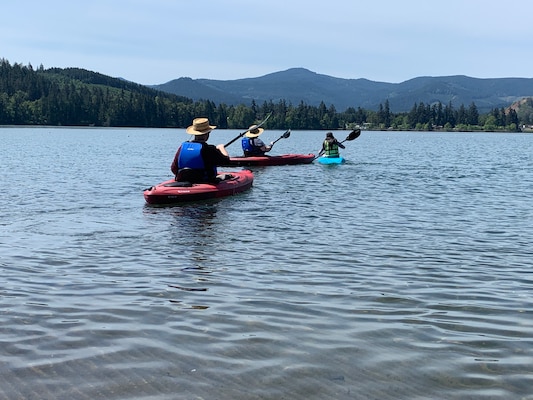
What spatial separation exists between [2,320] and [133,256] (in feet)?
11.9

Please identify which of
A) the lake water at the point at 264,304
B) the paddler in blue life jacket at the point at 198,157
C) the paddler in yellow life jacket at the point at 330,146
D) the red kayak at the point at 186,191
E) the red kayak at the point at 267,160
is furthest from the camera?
the paddler in yellow life jacket at the point at 330,146

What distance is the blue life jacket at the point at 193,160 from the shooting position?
17281 millimetres

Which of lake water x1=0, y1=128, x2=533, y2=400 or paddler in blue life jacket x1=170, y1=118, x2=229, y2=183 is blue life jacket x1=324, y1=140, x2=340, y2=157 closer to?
paddler in blue life jacket x1=170, y1=118, x2=229, y2=183

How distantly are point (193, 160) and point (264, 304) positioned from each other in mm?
10807

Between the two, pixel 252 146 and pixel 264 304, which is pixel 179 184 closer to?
pixel 264 304

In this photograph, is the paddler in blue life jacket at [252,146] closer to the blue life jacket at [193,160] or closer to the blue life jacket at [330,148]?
the blue life jacket at [330,148]

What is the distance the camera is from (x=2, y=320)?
6582mm

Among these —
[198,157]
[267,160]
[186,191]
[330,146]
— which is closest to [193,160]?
[198,157]

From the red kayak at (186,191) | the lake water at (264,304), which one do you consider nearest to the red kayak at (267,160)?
the red kayak at (186,191)

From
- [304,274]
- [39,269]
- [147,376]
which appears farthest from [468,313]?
[39,269]

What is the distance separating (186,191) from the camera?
17.0m

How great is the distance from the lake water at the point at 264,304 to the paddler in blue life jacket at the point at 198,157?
2272mm

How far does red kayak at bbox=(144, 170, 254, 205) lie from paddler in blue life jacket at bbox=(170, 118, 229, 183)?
10.6 inches

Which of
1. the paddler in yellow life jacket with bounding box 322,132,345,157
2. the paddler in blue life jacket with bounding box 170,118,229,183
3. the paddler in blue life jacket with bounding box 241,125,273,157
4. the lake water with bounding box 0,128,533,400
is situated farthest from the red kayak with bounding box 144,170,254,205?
the paddler in yellow life jacket with bounding box 322,132,345,157
